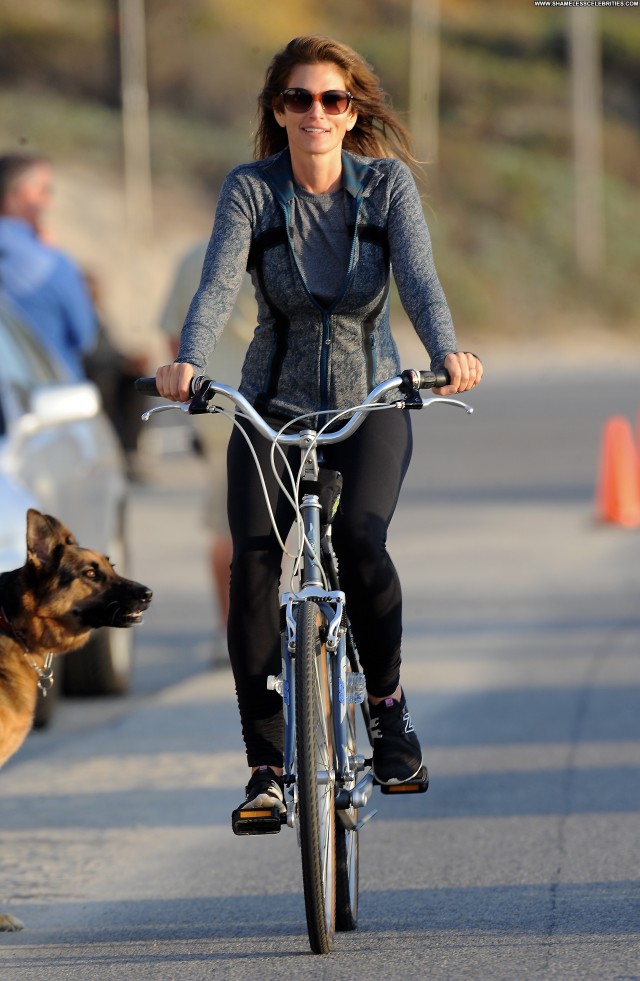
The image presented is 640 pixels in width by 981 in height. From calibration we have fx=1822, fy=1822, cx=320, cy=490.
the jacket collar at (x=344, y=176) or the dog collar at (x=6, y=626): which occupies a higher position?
the jacket collar at (x=344, y=176)

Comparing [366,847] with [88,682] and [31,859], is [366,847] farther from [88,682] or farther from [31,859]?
[88,682]

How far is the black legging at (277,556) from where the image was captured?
481cm

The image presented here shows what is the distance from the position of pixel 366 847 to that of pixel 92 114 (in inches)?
2408

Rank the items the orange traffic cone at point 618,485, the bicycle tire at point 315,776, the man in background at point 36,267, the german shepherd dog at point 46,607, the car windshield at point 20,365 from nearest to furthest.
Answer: the bicycle tire at point 315,776 < the german shepherd dog at point 46,607 < the car windshield at point 20,365 < the man in background at point 36,267 < the orange traffic cone at point 618,485

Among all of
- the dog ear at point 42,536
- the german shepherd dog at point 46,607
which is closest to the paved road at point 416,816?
the german shepherd dog at point 46,607

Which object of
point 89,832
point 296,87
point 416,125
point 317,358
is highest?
point 416,125

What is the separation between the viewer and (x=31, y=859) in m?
5.95

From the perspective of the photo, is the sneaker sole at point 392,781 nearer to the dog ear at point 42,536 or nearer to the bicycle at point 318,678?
the bicycle at point 318,678

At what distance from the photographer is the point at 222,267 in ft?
15.8

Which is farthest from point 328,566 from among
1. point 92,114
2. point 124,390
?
point 92,114

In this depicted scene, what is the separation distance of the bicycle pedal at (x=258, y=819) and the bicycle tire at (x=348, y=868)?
10.2 inches

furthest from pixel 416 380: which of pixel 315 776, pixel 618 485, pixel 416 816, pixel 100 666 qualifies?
pixel 618 485

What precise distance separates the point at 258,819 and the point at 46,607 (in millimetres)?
1189

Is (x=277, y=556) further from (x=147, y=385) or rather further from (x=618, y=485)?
(x=618, y=485)
